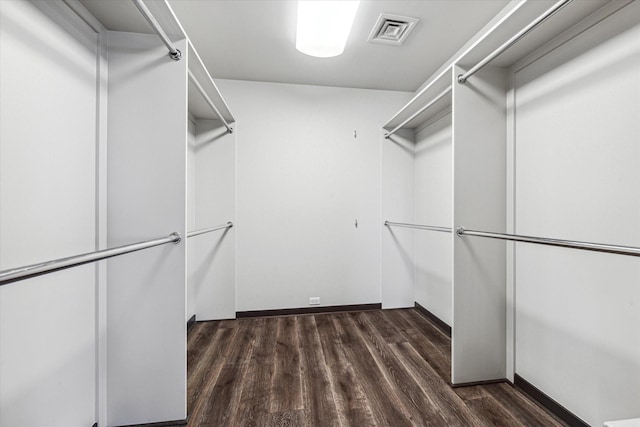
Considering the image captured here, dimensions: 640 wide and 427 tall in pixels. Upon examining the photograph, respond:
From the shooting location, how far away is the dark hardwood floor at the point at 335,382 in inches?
52.9

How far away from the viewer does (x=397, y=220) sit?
2877mm

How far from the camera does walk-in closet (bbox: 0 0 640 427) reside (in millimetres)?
972

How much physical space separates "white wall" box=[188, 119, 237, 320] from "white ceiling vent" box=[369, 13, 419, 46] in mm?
1554

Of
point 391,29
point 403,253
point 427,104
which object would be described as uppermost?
point 391,29

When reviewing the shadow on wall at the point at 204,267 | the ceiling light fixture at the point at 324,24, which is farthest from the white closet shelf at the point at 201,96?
the shadow on wall at the point at 204,267

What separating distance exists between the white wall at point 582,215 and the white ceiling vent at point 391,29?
2.72 ft

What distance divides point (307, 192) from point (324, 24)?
4.82 feet

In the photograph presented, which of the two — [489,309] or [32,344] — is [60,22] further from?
[489,309]

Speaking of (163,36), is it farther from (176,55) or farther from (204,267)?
(204,267)

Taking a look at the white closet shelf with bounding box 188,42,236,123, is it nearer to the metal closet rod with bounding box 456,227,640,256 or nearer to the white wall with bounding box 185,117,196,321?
the white wall with bounding box 185,117,196,321

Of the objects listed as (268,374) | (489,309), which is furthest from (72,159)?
(489,309)

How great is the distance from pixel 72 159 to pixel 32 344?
0.71m

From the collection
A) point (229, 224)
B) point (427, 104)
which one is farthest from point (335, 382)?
point (427, 104)

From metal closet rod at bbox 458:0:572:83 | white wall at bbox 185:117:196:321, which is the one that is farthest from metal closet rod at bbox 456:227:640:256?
white wall at bbox 185:117:196:321
